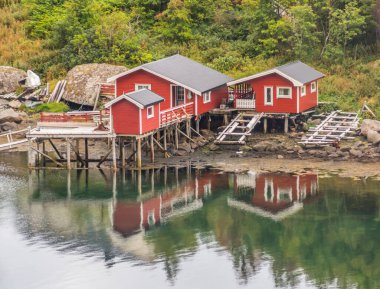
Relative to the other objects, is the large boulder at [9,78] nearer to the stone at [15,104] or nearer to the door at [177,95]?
the stone at [15,104]

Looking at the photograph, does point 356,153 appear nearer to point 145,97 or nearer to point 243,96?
point 243,96

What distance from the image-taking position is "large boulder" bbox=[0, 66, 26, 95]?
7250 cm

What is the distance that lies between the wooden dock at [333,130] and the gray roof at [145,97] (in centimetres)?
919

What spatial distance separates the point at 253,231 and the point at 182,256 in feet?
17.2

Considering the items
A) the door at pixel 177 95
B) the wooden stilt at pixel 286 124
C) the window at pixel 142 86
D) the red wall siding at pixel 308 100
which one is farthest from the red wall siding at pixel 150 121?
the red wall siding at pixel 308 100

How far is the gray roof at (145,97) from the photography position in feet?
185

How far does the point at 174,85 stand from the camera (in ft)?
205

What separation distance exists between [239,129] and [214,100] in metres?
2.81

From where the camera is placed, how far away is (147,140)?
196 ft

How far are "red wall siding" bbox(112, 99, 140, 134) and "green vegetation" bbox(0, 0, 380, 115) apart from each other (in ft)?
56.4

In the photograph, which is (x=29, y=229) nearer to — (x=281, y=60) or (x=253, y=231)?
(x=253, y=231)

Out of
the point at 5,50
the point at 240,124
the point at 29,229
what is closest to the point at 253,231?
the point at 29,229

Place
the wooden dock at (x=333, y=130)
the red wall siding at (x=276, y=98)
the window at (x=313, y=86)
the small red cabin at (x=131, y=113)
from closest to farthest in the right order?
1. the small red cabin at (x=131, y=113)
2. the wooden dock at (x=333, y=130)
3. the red wall siding at (x=276, y=98)
4. the window at (x=313, y=86)

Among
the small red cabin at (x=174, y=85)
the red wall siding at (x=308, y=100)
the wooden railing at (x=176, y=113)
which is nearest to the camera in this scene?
the wooden railing at (x=176, y=113)
